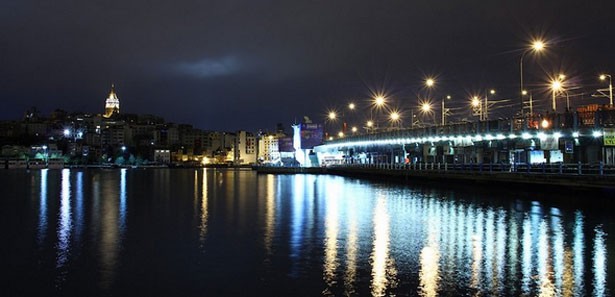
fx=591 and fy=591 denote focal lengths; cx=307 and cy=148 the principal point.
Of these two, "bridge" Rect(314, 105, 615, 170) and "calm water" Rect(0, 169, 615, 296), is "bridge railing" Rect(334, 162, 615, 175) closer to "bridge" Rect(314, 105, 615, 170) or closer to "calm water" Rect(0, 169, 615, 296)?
"bridge" Rect(314, 105, 615, 170)

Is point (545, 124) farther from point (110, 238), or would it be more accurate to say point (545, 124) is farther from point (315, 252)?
point (110, 238)

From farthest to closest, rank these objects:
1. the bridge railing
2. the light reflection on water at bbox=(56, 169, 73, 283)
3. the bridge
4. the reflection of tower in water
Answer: the bridge < the bridge railing < the light reflection on water at bbox=(56, 169, 73, 283) < the reflection of tower in water

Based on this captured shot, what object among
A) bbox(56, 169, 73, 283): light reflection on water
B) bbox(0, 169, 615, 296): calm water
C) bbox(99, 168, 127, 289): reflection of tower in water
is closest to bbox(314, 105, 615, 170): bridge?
bbox(0, 169, 615, 296): calm water

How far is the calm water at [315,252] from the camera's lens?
14680mm

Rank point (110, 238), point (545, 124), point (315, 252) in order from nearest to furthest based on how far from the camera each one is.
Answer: point (315, 252)
point (110, 238)
point (545, 124)

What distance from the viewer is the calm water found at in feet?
48.2

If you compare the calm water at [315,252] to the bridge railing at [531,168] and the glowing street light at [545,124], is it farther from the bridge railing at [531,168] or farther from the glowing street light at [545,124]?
the glowing street light at [545,124]

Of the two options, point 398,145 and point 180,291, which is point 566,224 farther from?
point 398,145

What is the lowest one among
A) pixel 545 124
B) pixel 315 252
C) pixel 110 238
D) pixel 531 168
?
pixel 315 252

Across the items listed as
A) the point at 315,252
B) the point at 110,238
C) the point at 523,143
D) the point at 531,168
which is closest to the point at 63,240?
the point at 110,238

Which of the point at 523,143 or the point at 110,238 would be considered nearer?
the point at 110,238

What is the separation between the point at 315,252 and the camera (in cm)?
1945

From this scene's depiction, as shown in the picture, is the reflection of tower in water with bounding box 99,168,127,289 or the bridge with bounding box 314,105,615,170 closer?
the reflection of tower in water with bounding box 99,168,127,289

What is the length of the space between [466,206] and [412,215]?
6.14 m
